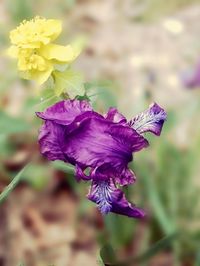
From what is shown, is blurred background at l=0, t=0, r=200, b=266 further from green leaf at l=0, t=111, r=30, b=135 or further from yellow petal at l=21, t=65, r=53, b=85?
yellow petal at l=21, t=65, r=53, b=85

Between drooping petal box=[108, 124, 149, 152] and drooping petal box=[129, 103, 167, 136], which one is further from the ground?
drooping petal box=[129, 103, 167, 136]

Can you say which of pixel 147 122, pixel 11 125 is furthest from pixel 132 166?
pixel 147 122

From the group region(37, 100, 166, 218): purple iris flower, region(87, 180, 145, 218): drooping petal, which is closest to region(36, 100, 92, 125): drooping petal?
region(37, 100, 166, 218): purple iris flower

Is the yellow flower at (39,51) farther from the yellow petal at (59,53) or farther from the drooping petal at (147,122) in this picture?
the drooping petal at (147,122)

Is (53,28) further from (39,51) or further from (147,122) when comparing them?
(147,122)

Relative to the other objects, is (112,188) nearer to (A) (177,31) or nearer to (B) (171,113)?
(B) (171,113)

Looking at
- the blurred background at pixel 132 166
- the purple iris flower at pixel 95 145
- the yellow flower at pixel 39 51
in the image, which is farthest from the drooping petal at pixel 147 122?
the blurred background at pixel 132 166
